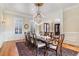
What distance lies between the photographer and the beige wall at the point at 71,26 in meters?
1.97

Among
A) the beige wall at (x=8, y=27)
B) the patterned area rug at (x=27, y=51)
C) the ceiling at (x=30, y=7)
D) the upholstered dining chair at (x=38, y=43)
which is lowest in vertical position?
the patterned area rug at (x=27, y=51)

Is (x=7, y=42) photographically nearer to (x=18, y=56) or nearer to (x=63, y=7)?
(x=18, y=56)

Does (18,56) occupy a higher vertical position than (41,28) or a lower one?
lower

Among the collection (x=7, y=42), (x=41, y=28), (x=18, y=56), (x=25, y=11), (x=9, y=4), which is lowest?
(x=18, y=56)

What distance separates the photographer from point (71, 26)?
6.58 feet

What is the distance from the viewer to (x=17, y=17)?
200cm

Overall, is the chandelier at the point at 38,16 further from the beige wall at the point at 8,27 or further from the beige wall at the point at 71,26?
the beige wall at the point at 71,26

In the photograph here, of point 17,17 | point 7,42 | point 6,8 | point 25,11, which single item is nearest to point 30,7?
point 25,11

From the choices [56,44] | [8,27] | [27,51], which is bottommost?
[27,51]

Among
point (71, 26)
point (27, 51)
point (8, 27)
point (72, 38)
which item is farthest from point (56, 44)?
point (8, 27)

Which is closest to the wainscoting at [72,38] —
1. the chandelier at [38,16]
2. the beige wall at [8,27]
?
the chandelier at [38,16]

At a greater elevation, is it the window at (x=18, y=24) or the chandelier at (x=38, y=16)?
the chandelier at (x=38, y=16)

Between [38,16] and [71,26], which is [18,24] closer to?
[38,16]

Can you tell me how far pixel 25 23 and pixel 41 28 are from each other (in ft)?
1.06
